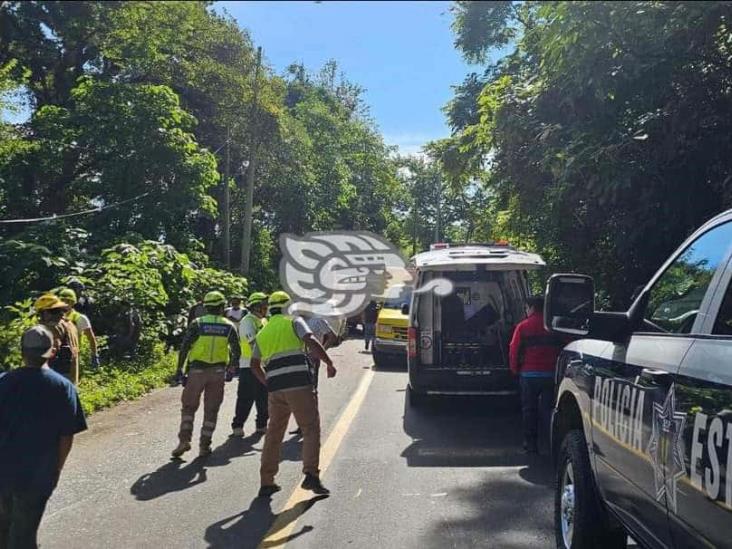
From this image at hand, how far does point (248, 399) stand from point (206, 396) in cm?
94

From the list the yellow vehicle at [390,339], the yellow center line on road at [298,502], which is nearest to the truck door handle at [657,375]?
the yellow center line on road at [298,502]

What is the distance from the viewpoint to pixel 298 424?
19.6 ft

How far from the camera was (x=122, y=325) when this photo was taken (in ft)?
44.3

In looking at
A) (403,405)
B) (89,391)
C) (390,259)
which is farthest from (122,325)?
(390,259)

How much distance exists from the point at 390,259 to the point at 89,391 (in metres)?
25.3

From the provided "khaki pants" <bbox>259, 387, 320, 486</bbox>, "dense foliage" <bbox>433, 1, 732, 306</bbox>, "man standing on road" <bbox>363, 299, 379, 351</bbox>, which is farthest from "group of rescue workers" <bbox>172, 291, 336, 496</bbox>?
"man standing on road" <bbox>363, 299, 379, 351</bbox>

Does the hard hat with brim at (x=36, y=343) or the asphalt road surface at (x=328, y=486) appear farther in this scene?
the asphalt road surface at (x=328, y=486)

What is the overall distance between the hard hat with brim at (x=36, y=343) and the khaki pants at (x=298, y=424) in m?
2.44

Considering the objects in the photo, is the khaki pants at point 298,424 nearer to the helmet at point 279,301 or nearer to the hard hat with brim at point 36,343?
A: the helmet at point 279,301

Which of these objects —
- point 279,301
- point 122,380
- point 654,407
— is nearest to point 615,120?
point 279,301

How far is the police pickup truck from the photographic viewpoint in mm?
2479

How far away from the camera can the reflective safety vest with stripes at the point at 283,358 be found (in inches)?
234

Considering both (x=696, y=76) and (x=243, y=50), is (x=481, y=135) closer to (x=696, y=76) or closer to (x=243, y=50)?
(x=696, y=76)

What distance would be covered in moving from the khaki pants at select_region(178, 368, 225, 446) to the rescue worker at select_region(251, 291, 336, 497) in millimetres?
1541
